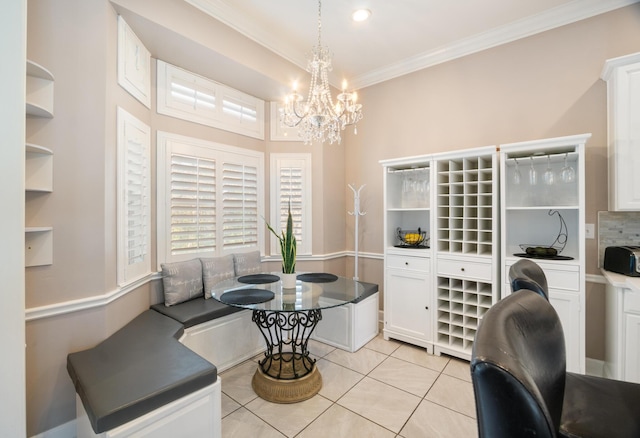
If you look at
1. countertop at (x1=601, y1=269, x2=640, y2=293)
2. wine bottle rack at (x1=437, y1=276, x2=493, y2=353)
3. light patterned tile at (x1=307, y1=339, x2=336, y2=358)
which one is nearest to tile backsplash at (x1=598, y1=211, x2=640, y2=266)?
countertop at (x1=601, y1=269, x2=640, y2=293)

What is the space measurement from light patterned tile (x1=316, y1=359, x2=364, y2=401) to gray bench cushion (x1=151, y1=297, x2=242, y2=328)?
0.99 meters

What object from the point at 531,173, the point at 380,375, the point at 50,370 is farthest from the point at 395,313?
the point at 50,370

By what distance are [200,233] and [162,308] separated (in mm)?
809

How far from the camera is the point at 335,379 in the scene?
2566 mm

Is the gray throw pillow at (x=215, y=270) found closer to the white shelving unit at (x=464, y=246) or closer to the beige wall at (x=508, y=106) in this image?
the beige wall at (x=508, y=106)

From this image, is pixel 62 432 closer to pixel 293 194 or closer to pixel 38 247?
pixel 38 247

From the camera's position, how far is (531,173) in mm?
2629

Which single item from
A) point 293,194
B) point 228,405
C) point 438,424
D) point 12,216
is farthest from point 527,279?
point 293,194

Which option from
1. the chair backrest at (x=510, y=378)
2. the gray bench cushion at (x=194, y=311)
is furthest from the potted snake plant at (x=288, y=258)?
the chair backrest at (x=510, y=378)

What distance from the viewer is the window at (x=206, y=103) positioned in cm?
281

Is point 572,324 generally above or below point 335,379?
above

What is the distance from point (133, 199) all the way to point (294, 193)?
183 cm

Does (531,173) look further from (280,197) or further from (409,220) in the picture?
(280,197)

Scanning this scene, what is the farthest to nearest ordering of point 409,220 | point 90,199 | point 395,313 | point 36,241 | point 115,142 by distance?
point 409,220 → point 395,313 → point 115,142 → point 90,199 → point 36,241
